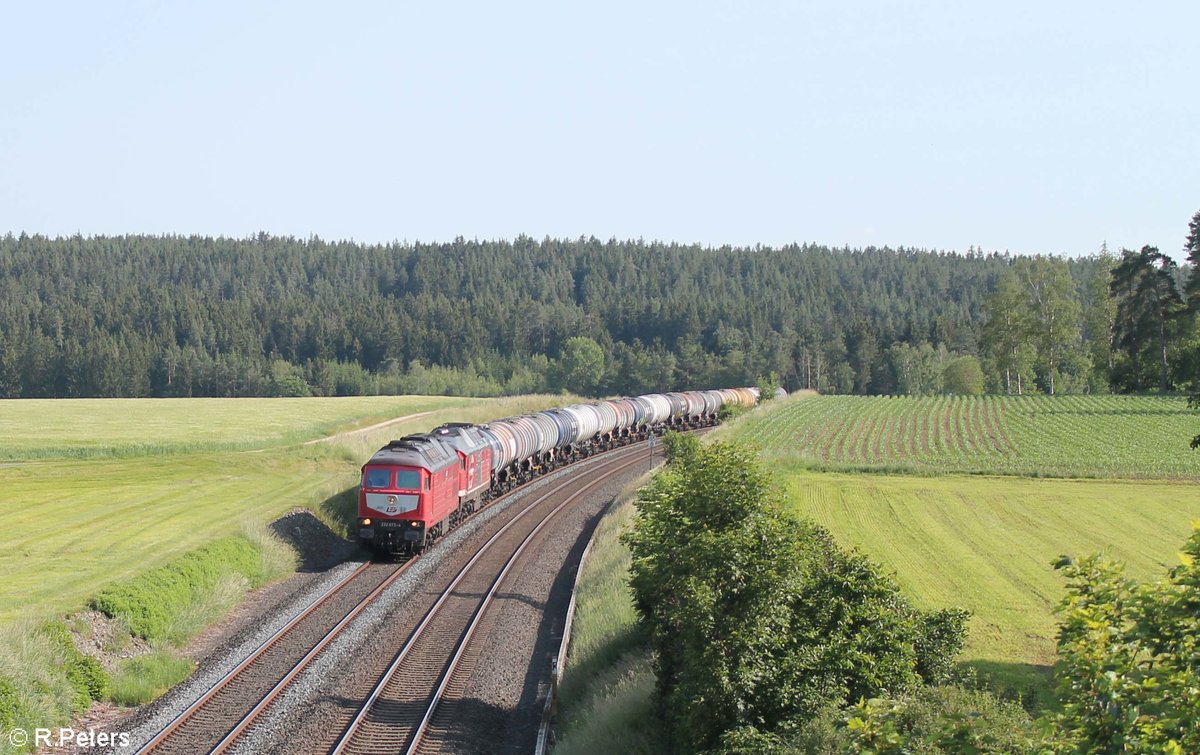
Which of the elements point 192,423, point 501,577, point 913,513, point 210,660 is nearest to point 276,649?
point 210,660

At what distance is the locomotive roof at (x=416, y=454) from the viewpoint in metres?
29.9

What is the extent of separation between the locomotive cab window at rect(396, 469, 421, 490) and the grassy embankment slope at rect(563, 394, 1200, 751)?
5995 mm

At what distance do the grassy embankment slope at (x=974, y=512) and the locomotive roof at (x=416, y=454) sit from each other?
20.0ft

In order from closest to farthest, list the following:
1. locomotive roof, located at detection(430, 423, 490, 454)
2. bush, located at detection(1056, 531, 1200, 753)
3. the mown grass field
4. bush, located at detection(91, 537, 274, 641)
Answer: bush, located at detection(1056, 531, 1200, 753) → bush, located at detection(91, 537, 274, 641) → the mown grass field → locomotive roof, located at detection(430, 423, 490, 454)

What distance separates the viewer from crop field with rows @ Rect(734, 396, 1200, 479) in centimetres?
5188

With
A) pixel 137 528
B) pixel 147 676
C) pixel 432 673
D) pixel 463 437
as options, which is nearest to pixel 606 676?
pixel 432 673

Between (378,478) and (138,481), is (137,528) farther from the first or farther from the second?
(138,481)

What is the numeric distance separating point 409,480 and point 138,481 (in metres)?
18.4

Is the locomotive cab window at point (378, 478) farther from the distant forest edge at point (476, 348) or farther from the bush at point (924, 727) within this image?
the distant forest edge at point (476, 348)

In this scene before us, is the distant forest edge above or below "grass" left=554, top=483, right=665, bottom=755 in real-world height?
above

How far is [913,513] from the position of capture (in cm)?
3738

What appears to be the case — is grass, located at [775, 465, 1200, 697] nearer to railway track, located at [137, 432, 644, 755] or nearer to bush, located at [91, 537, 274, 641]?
railway track, located at [137, 432, 644, 755]

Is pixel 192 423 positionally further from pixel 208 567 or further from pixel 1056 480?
pixel 1056 480

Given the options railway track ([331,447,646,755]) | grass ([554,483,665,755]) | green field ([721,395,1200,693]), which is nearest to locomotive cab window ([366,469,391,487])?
railway track ([331,447,646,755])
